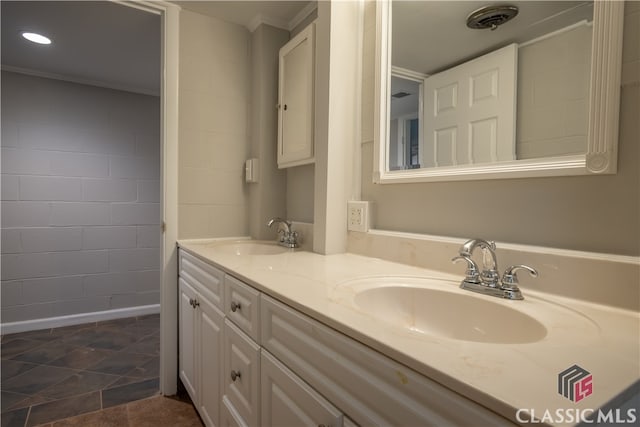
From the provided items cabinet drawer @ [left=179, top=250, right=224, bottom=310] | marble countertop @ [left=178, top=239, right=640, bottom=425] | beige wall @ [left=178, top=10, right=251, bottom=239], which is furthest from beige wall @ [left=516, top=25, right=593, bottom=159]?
beige wall @ [left=178, top=10, right=251, bottom=239]

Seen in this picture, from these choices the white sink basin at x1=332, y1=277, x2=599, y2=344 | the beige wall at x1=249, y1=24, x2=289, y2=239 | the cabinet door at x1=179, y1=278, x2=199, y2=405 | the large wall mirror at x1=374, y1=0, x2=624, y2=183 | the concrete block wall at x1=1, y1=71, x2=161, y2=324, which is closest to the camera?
the white sink basin at x1=332, y1=277, x2=599, y2=344

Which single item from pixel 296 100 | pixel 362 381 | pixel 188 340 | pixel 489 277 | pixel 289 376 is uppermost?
pixel 296 100

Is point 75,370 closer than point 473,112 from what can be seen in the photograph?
No

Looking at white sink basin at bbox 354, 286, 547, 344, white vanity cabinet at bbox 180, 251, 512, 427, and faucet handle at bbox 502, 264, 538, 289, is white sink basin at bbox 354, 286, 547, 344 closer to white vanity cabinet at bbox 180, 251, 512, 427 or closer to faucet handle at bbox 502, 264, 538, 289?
faucet handle at bbox 502, 264, 538, 289

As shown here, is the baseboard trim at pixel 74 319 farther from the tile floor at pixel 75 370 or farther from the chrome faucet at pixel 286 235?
the chrome faucet at pixel 286 235

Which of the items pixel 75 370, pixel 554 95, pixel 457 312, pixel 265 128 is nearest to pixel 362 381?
pixel 457 312

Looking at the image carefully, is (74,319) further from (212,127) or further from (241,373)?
(241,373)

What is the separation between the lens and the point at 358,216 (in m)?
1.44

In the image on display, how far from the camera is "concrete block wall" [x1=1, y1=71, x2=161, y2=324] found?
2.71 m

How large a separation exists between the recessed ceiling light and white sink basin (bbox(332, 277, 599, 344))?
255cm

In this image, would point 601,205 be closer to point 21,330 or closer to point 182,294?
point 182,294

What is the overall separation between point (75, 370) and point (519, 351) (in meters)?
2.54

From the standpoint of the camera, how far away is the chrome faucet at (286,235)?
183cm

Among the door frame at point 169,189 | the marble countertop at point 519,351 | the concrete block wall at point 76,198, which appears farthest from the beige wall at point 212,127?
the concrete block wall at point 76,198
